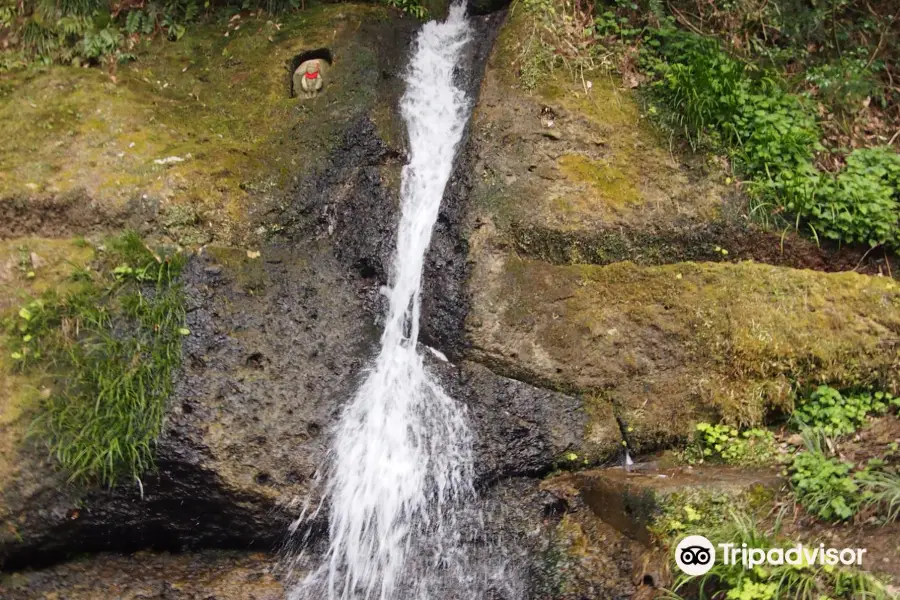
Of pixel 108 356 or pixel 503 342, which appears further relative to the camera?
pixel 503 342

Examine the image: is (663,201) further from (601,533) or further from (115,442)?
(115,442)

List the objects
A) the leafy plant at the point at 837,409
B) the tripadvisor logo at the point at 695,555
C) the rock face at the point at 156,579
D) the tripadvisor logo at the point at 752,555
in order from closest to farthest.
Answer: the tripadvisor logo at the point at 752,555 → the tripadvisor logo at the point at 695,555 → the rock face at the point at 156,579 → the leafy plant at the point at 837,409

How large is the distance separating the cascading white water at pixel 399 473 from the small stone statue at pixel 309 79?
1.85 metres

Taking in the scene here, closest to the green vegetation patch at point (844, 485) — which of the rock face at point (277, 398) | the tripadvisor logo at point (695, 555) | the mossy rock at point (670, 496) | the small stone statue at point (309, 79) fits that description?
the mossy rock at point (670, 496)

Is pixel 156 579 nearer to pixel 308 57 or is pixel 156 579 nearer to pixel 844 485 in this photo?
pixel 844 485

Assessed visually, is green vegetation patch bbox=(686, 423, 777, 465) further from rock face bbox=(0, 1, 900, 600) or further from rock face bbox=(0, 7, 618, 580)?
rock face bbox=(0, 7, 618, 580)

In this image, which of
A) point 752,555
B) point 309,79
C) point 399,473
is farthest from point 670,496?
point 309,79

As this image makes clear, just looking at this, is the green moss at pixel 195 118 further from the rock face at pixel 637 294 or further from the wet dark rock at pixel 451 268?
the rock face at pixel 637 294

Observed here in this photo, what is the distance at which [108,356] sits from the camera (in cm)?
433

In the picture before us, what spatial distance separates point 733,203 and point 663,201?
1.88 feet

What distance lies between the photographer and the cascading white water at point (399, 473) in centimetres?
406

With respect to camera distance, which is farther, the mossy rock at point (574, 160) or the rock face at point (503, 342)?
the mossy rock at point (574, 160)

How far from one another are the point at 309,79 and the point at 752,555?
5.34m

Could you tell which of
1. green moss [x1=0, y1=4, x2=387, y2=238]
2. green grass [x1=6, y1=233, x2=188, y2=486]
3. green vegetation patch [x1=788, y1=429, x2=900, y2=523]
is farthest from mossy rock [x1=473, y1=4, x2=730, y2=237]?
green grass [x1=6, y1=233, x2=188, y2=486]
